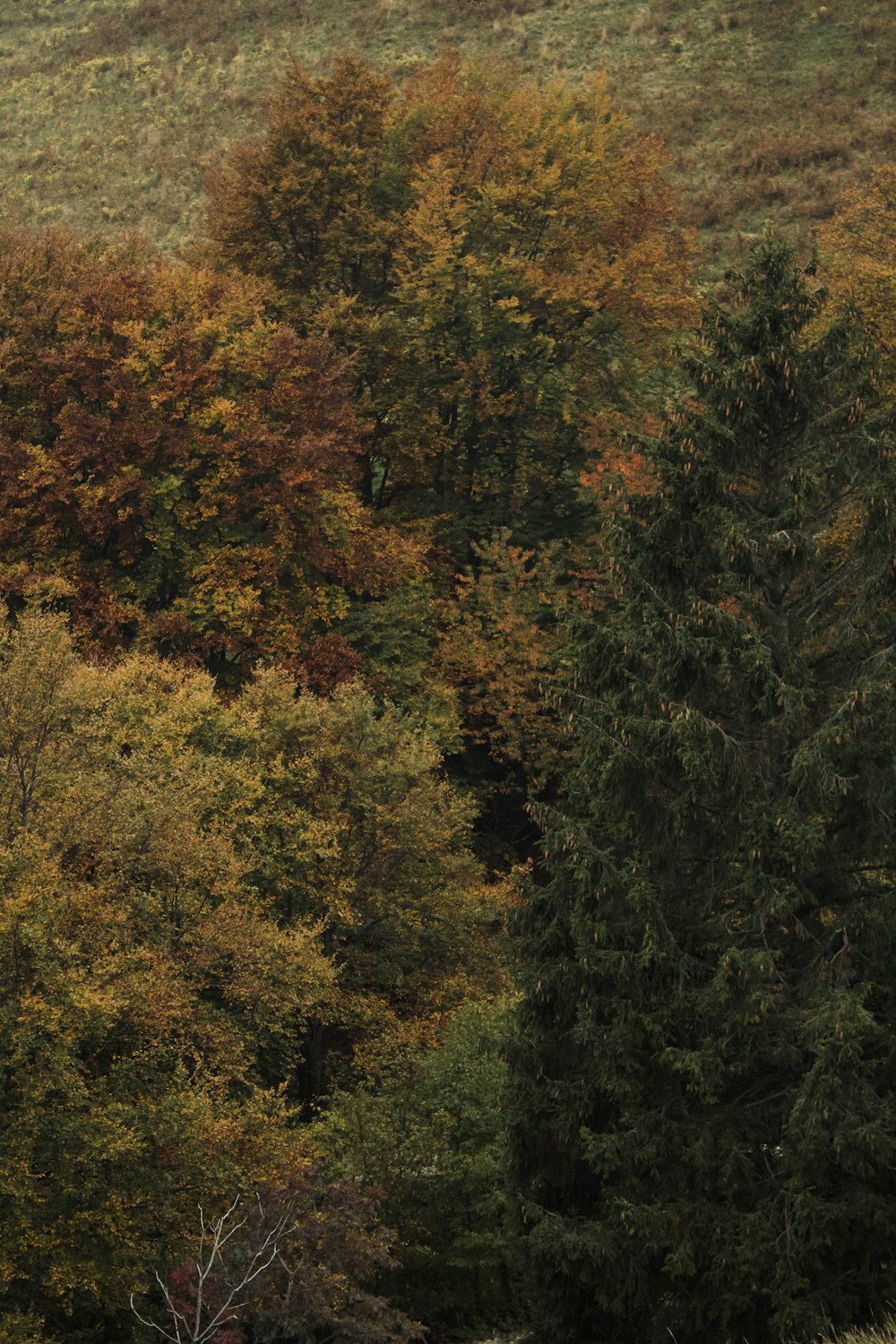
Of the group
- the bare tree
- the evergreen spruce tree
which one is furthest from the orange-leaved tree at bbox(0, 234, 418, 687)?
the bare tree

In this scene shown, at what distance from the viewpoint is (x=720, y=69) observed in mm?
61531

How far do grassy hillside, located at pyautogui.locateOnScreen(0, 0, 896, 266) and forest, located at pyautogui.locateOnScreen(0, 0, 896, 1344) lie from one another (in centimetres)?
1708

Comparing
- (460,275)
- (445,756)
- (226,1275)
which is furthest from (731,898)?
(460,275)

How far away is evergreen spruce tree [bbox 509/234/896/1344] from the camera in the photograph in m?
14.8

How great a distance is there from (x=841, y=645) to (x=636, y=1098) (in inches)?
219

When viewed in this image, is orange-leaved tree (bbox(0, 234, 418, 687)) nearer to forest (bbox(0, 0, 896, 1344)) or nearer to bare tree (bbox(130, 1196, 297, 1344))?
forest (bbox(0, 0, 896, 1344))

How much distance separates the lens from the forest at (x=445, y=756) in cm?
1554

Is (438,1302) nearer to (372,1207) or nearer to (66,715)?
(372,1207)

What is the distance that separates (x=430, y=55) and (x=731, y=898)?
186 feet

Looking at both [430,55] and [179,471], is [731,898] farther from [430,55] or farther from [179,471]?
[430,55]

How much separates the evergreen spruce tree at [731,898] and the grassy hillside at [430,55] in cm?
3544

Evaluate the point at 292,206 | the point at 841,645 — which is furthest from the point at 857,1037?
the point at 292,206

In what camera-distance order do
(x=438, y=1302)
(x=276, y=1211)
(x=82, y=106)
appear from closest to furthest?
1. (x=276, y=1211)
2. (x=438, y=1302)
3. (x=82, y=106)

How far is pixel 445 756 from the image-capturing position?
3425 centimetres
